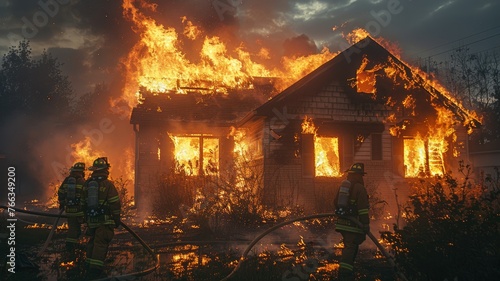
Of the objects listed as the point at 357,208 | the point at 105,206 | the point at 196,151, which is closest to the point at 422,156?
the point at 196,151

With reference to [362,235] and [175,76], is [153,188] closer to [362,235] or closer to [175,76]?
[175,76]

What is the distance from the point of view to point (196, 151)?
689 inches

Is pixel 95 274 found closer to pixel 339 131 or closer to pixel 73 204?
pixel 73 204

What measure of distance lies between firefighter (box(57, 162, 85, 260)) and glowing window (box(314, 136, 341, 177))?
8.41 meters

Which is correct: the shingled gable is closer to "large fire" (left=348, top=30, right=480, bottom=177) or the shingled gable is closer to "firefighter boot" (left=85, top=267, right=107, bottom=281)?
"large fire" (left=348, top=30, right=480, bottom=177)

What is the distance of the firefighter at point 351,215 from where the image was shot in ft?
21.1

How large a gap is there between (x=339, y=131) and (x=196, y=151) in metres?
6.30

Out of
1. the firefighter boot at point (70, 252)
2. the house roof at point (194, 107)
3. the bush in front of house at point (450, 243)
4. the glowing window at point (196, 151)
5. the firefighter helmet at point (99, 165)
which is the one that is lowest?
the firefighter boot at point (70, 252)

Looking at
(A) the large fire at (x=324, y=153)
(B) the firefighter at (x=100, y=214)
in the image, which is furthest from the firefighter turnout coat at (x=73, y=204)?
(A) the large fire at (x=324, y=153)

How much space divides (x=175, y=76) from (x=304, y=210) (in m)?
11.3

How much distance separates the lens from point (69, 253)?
27.9 feet

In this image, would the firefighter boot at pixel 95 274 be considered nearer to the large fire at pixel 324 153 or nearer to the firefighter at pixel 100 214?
the firefighter at pixel 100 214

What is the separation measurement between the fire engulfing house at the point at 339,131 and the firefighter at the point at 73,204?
5271 mm

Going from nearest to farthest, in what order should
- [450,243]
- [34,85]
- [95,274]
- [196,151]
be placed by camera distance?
[450,243], [95,274], [196,151], [34,85]
